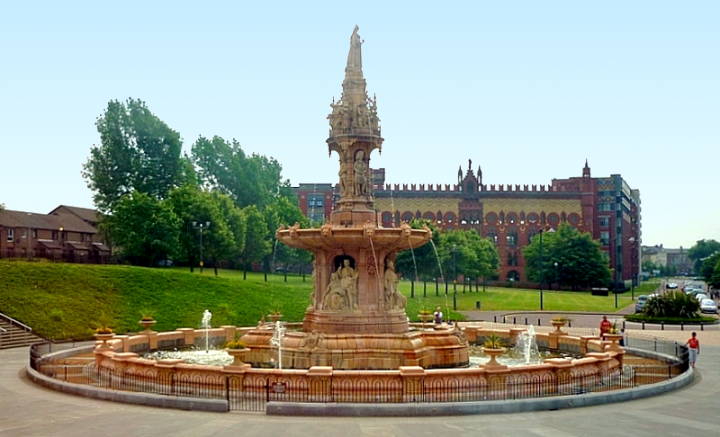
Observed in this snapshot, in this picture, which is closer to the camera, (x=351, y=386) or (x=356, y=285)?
(x=351, y=386)

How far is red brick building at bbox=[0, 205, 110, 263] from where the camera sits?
8100 centimetres

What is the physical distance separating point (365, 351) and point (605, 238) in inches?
4081

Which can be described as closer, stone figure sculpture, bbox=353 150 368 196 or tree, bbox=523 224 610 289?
stone figure sculpture, bbox=353 150 368 196

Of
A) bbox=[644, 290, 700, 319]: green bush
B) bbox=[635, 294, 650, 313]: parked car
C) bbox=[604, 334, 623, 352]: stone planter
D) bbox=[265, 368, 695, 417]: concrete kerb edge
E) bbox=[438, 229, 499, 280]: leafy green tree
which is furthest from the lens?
bbox=[438, 229, 499, 280]: leafy green tree

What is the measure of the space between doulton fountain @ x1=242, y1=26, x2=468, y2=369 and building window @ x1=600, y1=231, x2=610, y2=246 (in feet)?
322

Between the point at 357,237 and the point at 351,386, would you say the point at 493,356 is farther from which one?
the point at 357,237

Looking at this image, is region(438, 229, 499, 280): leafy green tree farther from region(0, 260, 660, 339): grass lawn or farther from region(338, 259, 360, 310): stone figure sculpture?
region(338, 259, 360, 310): stone figure sculpture

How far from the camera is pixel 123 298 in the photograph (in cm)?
4947

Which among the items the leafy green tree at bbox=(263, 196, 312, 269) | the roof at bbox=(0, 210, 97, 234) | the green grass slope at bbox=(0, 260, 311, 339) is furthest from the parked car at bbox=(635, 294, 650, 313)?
the roof at bbox=(0, 210, 97, 234)

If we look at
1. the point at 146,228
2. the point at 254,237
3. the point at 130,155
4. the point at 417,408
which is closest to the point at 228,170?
the point at 254,237

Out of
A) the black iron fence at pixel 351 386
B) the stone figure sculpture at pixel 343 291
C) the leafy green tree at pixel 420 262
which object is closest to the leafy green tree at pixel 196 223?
the leafy green tree at pixel 420 262

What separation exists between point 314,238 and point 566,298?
62.7m

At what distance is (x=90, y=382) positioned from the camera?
24.1m

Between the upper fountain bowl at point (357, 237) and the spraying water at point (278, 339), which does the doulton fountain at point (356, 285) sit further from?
the spraying water at point (278, 339)
